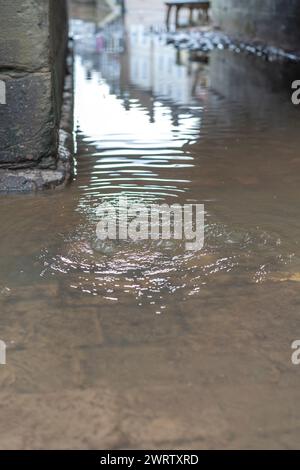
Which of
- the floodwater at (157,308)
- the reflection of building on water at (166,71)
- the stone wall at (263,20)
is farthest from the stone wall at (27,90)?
the stone wall at (263,20)

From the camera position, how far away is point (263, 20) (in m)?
13.1

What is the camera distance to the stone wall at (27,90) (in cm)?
398

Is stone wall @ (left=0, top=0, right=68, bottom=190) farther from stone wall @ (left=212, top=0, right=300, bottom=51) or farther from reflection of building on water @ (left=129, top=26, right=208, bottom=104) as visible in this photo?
stone wall @ (left=212, top=0, right=300, bottom=51)

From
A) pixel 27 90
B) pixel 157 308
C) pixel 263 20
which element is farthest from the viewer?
pixel 263 20

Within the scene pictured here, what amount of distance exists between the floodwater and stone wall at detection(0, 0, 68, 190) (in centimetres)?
35

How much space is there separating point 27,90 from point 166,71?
6183 mm

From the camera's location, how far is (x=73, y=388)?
2.11 m

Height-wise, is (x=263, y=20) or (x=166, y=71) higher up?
(x=263, y=20)

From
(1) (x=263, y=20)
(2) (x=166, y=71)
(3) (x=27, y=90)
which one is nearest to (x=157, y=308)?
(3) (x=27, y=90)

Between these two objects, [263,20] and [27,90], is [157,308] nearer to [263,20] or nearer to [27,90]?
[27,90]

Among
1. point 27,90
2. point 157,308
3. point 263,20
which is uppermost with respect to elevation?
point 263,20

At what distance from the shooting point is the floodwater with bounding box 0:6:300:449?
6.40 feet

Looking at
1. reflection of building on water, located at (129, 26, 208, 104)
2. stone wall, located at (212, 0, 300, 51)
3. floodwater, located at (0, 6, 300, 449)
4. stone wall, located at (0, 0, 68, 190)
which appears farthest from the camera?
stone wall, located at (212, 0, 300, 51)

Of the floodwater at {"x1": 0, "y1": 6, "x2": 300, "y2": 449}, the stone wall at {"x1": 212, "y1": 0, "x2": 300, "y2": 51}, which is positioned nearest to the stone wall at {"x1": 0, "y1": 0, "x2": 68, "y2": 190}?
the floodwater at {"x1": 0, "y1": 6, "x2": 300, "y2": 449}
